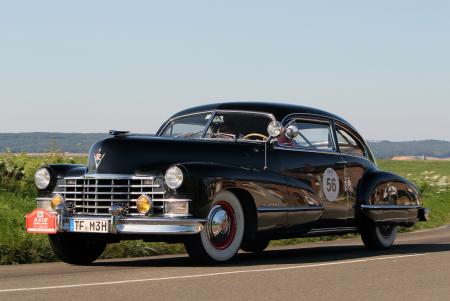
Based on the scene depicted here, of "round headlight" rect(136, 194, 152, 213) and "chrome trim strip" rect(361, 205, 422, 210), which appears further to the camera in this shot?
"chrome trim strip" rect(361, 205, 422, 210)

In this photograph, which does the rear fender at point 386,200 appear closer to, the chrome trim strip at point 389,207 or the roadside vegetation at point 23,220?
the chrome trim strip at point 389,207

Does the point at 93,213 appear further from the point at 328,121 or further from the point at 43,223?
the point at 328,121

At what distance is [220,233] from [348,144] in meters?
3.54

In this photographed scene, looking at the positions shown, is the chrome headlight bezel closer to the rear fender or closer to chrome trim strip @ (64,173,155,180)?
chrome trim strip @ (64,173,155,180)

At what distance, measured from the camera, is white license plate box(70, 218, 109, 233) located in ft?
33.2

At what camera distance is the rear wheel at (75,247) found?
1097cm

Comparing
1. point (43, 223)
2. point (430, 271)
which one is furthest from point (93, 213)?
point (430, 271)

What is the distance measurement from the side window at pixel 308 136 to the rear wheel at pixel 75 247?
8.16ft

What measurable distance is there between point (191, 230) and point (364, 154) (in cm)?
452

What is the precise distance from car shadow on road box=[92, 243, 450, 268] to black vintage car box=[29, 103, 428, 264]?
0.27 meters

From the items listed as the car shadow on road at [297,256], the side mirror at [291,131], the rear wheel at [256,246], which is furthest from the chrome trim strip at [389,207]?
the side mirror at [291,131]

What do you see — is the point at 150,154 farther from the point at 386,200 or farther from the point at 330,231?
the point at 386,200

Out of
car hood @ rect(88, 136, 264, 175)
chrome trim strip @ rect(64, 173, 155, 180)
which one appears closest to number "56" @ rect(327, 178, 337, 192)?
car hood @ rect(88, 136, 264, 175)

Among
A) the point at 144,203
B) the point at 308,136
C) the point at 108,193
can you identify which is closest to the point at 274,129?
the point at 308,136
